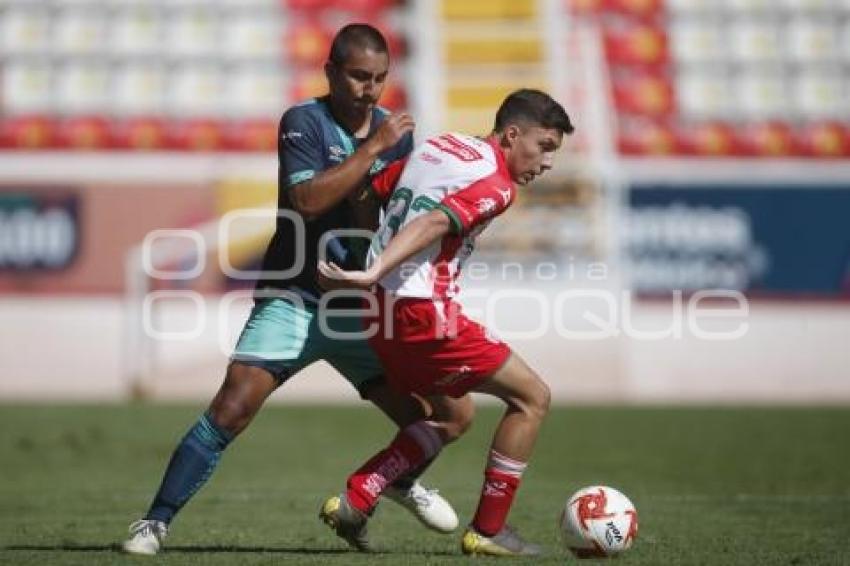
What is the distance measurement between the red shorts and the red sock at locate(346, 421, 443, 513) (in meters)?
0.42

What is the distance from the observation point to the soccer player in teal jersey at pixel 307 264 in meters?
7.54

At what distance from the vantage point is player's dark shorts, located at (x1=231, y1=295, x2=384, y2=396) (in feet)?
25.2

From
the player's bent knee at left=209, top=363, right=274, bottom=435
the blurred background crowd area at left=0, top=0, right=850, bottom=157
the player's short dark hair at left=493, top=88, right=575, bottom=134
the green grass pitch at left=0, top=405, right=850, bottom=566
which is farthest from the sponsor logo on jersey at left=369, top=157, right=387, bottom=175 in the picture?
the blurred background crowd area at left=0, top=0, right=850, bottom=157

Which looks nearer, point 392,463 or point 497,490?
point 497,490

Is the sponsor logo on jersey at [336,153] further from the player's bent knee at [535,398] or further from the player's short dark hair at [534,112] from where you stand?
the player's bent knee at [535,398]

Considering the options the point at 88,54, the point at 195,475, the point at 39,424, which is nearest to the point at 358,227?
the point at 195,475

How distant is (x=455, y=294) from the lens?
7.57 m

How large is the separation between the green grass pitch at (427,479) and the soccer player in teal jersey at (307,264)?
1.24 feet

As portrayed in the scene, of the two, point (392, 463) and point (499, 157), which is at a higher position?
point (499, 157)

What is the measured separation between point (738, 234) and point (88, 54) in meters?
8.45

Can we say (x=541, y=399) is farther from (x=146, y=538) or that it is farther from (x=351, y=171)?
(x=146, y=538)

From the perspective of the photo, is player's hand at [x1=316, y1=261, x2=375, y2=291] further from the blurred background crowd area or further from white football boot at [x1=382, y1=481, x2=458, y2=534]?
the blurred background crowd area

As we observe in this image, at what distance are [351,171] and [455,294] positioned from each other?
2.30ft

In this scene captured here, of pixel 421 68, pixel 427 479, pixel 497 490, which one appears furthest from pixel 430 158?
pixel 421 68
